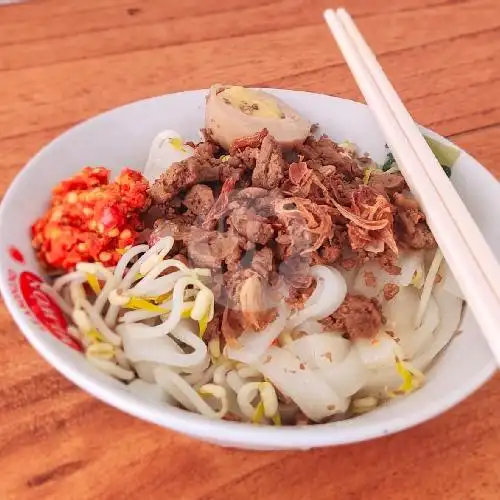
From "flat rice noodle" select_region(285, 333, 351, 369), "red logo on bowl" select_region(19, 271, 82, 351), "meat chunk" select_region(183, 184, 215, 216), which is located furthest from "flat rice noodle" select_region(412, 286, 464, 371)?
"red logo on bowl" select_region(19, 271, 82, 351)

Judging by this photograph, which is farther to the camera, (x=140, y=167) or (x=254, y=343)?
(x=140, y=167)

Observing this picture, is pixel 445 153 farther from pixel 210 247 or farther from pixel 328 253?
pixel 210 247

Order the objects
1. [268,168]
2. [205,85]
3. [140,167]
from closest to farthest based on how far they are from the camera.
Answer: [268,168] < [140,167] < [205,85]

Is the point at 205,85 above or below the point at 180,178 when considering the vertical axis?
below

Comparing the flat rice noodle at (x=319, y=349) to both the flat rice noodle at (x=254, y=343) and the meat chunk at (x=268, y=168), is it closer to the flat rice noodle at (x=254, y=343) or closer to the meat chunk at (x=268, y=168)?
the flat rice noodle at (x=254, y=343)

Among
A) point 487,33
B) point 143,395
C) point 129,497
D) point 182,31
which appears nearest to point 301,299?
point 143,395

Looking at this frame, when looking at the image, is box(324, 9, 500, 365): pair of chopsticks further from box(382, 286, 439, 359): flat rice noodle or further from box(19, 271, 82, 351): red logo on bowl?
box(19, 271, 82, 351): red logo on bowl

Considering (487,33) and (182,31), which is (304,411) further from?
(487,33)

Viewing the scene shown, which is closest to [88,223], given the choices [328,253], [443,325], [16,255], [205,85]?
[16,255]

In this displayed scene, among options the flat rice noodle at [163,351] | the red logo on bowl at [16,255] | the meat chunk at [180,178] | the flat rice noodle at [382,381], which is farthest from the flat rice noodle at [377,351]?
the red logo on bowl at [16,255]
